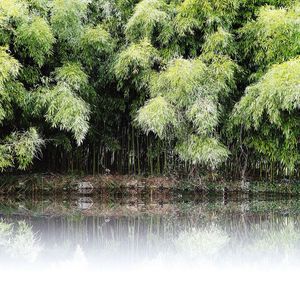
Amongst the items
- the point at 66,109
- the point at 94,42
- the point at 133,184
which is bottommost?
the point at 133,184

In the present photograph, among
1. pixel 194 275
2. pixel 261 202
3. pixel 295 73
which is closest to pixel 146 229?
pixel 194 275

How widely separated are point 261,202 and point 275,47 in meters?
2.62

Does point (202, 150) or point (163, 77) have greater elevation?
point (163, 77)

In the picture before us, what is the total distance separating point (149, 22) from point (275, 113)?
261 cm

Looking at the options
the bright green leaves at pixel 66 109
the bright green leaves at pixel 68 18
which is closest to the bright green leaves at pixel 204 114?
the bright green leaves at pixel 66 109

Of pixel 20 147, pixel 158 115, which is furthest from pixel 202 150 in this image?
pixel 20 147

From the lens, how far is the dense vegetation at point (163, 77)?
790 centimetres

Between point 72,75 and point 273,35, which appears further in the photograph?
Answer: point 72,75

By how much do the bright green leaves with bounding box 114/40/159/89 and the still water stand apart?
2191mm

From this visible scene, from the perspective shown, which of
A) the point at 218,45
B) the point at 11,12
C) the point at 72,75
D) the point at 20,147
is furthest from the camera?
the point at 218,45

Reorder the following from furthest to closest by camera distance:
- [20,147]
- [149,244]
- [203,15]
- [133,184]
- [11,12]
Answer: [133,184] → [203,15] → [20,147] → [11,12] → [149,244]

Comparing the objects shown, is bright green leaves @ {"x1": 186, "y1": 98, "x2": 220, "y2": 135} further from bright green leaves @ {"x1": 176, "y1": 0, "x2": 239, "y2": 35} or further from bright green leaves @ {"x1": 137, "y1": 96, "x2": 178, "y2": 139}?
bright green leaves @ {"x1": 176, "y1": 0, "x2": 239, "y2": 35}

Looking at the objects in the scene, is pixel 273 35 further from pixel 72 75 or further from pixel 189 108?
pixel 72 75

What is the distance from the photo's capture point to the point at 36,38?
25.4 ft
